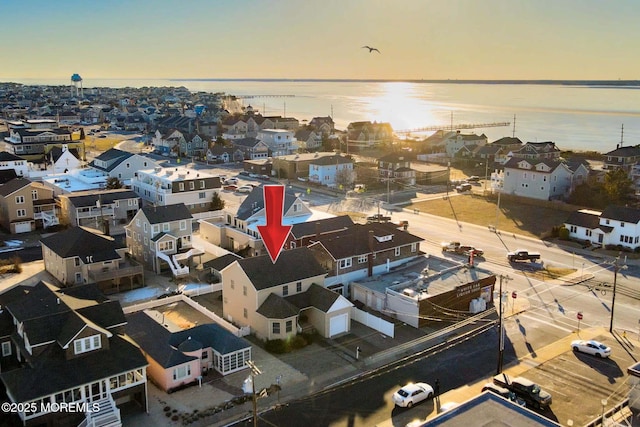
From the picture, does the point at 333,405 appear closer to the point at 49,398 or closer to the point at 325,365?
the point at 325,365

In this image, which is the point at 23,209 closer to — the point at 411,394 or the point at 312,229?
the point at 312,229

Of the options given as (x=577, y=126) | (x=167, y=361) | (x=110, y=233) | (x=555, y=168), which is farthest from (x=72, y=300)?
Result: (x=577, y=126)

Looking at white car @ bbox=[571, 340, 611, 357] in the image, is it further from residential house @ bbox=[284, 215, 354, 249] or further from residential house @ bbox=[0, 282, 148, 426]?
residential house @ bbox=[0, 282, 148, 426]

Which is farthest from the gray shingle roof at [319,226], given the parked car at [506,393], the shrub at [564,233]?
the shrub at [564,233]

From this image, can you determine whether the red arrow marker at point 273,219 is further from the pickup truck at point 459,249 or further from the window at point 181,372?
the pickup truck at point 459,249

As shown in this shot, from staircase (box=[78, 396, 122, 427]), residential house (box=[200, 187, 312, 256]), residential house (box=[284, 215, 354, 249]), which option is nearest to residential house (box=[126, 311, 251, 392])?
staircase (box=[78, 396, 122, 427])

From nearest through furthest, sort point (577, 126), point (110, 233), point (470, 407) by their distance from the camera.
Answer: point (470, 407), point (110, 233), point (577, 126)

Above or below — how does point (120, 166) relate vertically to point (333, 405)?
above
